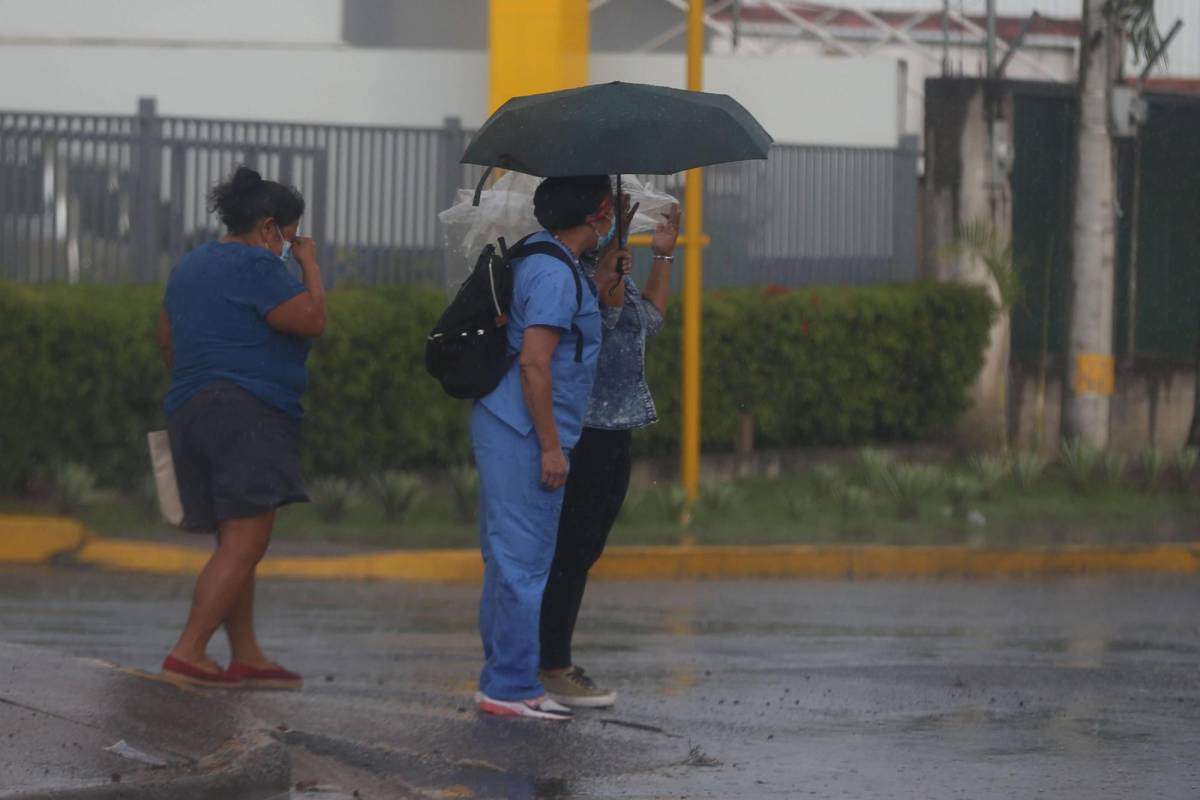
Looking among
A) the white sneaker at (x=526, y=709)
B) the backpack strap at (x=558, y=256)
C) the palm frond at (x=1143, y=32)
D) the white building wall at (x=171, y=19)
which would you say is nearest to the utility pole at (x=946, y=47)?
the palm frond at (x=1143, y=32)

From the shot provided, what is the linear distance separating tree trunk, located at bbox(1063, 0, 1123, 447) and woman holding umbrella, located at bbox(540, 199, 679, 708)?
9289 mm

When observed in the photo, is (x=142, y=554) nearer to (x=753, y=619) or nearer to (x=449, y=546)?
(x=449, y=546)

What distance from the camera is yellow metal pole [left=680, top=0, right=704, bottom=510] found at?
1266 cm

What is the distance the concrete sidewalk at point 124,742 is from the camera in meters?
5.14

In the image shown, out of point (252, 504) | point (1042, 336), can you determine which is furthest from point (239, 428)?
point (1042, 336)

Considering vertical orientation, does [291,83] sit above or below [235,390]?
above

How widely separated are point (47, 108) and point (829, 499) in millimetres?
12709

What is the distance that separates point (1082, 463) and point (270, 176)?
6.08m

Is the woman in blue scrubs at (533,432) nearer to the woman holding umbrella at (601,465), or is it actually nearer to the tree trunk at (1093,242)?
the woman holding umbrella at (601,465)

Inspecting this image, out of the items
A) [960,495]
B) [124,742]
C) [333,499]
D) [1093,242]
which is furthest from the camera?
[1093,242]

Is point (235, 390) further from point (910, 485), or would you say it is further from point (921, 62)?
point (921, 62)

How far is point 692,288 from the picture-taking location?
1342 cm

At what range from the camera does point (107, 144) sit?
15.6 m

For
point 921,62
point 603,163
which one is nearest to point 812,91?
point 921,62
